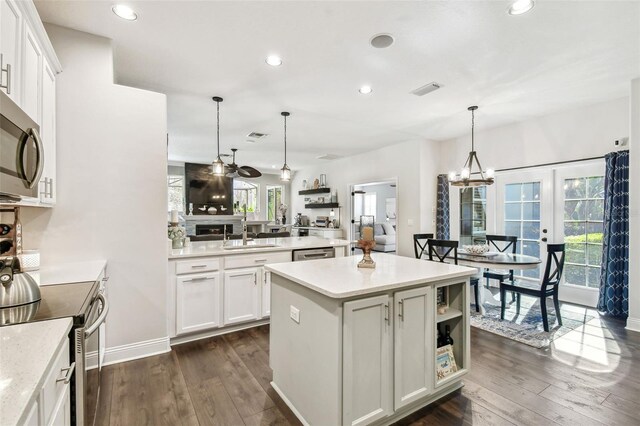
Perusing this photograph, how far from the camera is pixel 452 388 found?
216 cm

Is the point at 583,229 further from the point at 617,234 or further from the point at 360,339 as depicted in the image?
the point at 360,339

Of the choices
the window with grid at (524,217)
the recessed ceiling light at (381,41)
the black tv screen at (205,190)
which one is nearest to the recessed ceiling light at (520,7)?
the recessed ceiling light at (381,41)

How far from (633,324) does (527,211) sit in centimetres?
193

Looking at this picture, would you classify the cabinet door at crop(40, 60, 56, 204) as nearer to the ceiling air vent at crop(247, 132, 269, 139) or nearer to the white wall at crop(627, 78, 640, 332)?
the ceiling air vent at crop(247, 132, 269, 139)

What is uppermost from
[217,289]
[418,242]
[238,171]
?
[238,171]

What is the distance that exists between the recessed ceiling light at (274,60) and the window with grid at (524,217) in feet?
14.0

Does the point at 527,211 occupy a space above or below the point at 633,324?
above

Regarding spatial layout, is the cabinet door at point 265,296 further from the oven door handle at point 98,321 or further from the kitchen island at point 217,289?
the oven door handle at point 98,321

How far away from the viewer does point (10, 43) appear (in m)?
1.50

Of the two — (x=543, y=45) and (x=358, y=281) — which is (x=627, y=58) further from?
(x=358, y=281)

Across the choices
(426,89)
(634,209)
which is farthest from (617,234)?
(426,89)

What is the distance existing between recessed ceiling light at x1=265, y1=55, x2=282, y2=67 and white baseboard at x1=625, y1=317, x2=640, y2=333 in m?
4.69

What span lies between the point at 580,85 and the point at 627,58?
1.77ft

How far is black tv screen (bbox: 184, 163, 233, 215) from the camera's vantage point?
26.3 ft
